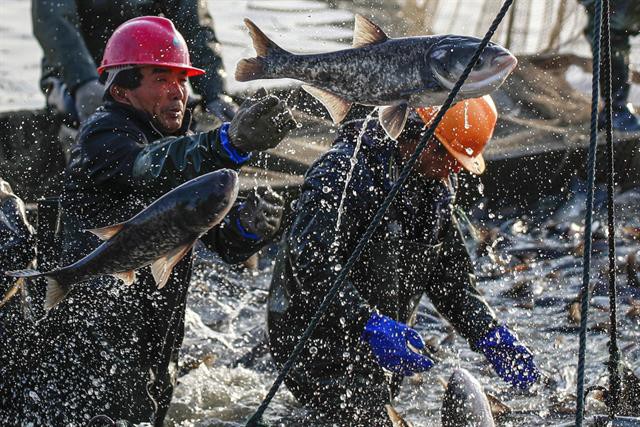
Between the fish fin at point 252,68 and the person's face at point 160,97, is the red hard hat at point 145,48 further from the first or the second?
the fish fin at point 252,68

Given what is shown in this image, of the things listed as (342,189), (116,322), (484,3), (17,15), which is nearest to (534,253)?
(342,189)

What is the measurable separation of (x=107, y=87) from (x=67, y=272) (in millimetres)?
1293

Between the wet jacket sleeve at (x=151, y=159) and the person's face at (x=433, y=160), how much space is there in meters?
1.13

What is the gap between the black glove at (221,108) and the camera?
7391 mm

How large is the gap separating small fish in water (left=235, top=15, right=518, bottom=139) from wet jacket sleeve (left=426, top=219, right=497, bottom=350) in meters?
1.72

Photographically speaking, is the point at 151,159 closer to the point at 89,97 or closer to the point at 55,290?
the point at 55,290

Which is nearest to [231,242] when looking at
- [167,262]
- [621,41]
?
[167,262]

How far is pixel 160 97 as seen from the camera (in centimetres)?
425

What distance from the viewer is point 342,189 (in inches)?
173

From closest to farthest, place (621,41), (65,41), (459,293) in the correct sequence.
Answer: (459,293), (65,41), (621,41)

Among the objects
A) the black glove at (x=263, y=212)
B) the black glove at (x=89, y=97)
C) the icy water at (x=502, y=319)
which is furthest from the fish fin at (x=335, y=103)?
the black glove at (x=89, y=97)

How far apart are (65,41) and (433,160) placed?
3744mm

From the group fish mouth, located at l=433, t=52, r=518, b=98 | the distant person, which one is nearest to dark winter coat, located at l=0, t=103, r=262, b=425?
fish mouth, located at l=433, t=52, r=518, b=98

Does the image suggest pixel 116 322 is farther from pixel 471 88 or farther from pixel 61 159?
pixel 61 159
